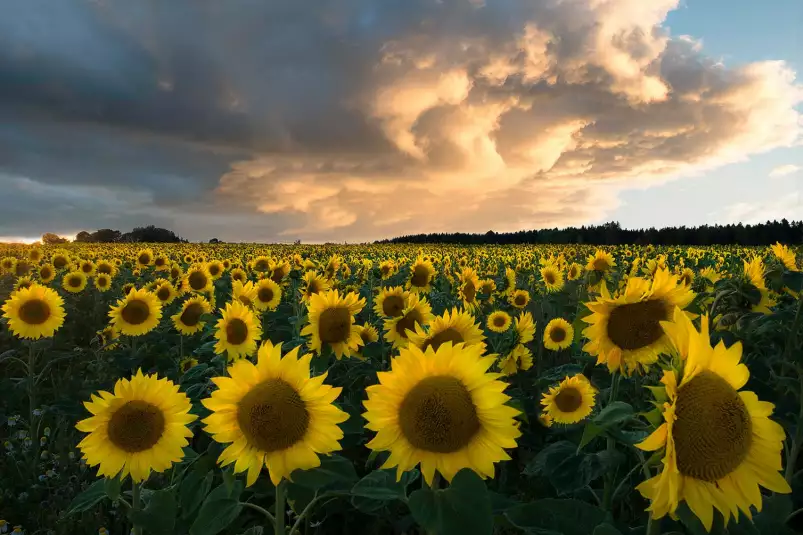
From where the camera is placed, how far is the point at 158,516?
2.63 meters

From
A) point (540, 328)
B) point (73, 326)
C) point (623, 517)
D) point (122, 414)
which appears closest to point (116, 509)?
point (122, 414)

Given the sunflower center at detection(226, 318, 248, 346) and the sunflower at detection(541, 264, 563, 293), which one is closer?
the sunflower center at detection(226, 318, 248, 346)

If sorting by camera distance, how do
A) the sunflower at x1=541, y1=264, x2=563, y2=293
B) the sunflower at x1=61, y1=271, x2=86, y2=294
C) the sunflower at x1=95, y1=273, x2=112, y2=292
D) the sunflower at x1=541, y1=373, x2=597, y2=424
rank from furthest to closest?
the sunflower at x1=95, y1=273, x2=112, y2=292
the sunflower at x1=541, y1=264, x2=563, y2=293
the sunflower at x1=61, y1=271, x2=86, y2=294
the sunflower at x1=541, y1=373, x2=597, y2=424

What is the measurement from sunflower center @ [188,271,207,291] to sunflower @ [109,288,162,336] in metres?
1.84

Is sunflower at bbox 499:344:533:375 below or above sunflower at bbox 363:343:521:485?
below

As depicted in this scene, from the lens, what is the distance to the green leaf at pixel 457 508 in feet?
5.75

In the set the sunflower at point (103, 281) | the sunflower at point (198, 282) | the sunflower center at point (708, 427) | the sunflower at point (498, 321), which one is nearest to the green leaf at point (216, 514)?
the sunflower center at point (708, 427)

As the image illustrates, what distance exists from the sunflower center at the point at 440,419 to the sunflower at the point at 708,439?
0.61 metres

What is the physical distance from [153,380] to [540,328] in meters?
7.25

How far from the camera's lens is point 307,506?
2.26m

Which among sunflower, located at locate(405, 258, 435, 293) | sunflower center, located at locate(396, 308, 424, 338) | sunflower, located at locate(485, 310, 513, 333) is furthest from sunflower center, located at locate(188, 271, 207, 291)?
sunflower center, located at locate(396, 308, 424, 338)

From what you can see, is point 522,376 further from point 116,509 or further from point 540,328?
point 116,509

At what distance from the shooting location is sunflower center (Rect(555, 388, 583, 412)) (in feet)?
16.6

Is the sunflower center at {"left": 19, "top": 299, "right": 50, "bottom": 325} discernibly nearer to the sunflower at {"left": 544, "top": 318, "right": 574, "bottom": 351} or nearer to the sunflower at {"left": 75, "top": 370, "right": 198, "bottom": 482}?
the sunflower at {"left": 75, "top": 370, "right": 198, "bottom": 482}
